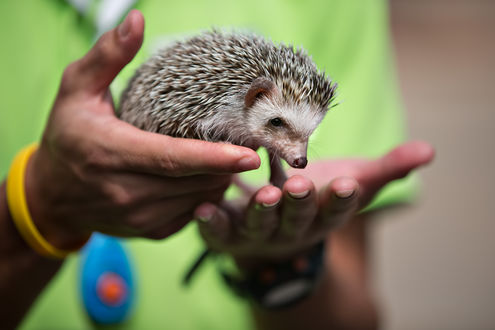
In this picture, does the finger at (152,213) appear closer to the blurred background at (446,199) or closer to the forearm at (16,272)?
the forearm at (16,272)

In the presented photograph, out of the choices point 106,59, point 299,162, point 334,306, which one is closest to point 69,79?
point 106,59

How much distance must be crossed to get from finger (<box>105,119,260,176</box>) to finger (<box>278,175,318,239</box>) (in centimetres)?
9

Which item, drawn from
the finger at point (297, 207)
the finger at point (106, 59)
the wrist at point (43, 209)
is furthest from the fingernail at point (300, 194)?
the wrist at point (43, 209)

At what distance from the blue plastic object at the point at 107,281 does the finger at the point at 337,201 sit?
2.11 feet

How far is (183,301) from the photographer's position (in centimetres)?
143

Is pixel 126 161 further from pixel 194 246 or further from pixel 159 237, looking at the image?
pixel 194 246

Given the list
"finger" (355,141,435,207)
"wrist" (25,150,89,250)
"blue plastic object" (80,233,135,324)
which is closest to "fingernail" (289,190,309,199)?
"finger" (355,141,435,207)

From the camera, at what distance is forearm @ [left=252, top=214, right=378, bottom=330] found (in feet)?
4.59

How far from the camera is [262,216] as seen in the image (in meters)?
0.87

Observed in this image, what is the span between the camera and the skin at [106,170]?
2.65 feet

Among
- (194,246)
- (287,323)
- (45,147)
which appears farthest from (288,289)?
(45,147)

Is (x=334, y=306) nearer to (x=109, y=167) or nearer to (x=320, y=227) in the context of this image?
(x=320, y=227)

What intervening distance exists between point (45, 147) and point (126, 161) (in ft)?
0.70

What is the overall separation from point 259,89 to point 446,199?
2721mm
